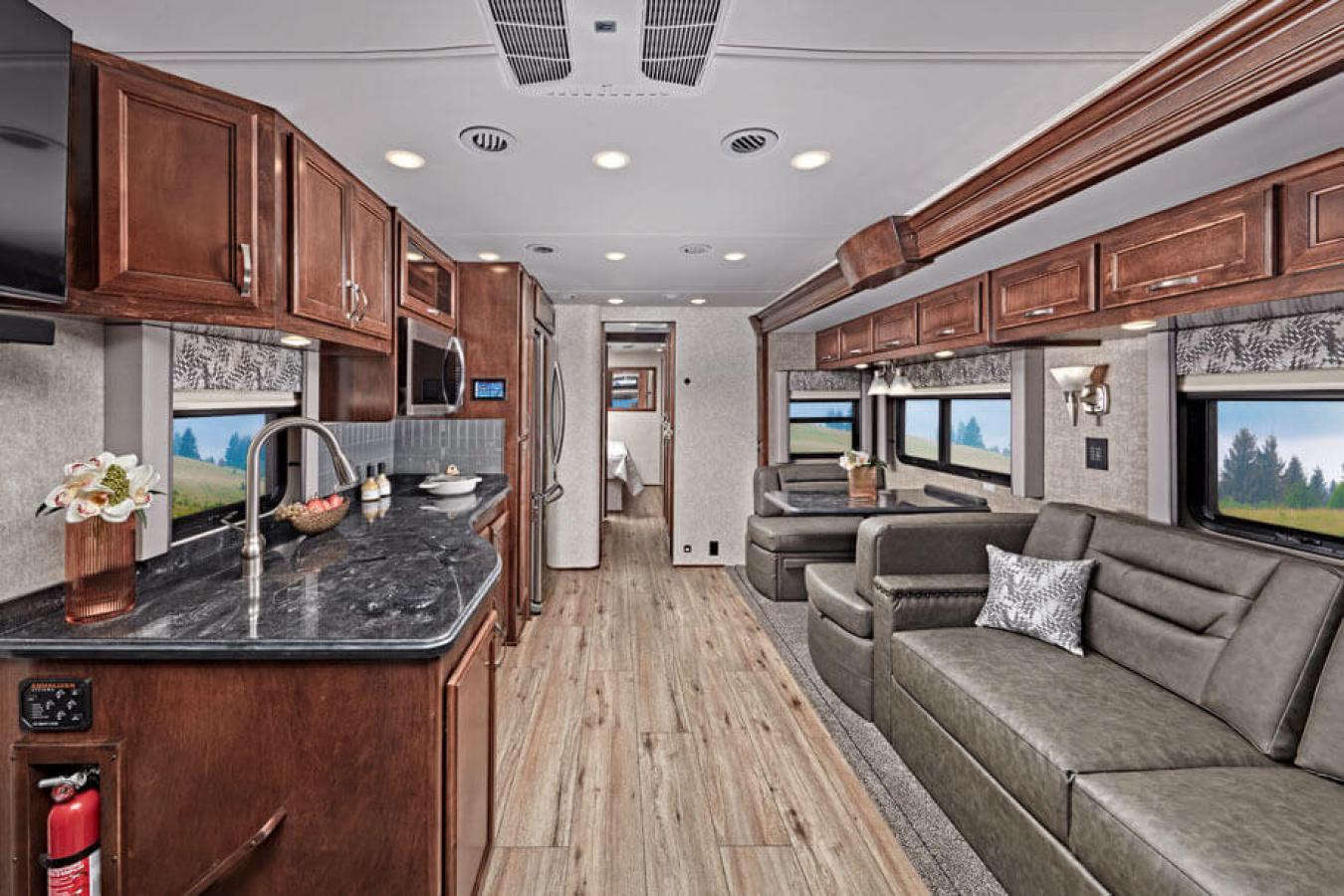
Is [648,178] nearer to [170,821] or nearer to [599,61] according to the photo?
[599,61]

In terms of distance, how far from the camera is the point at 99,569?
52.3 inches

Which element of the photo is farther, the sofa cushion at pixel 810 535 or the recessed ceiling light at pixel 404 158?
the sofa cushion at pixel 810 535

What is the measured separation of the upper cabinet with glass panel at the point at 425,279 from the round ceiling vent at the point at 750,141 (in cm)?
155

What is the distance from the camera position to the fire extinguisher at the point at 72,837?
1.19 meters

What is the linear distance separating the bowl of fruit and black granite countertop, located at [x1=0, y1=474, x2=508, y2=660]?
55 millimetres

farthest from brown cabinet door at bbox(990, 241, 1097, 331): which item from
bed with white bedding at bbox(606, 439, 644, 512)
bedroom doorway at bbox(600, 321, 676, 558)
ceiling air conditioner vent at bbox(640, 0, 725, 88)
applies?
bedroom doorway at bbox(600, 321, 676, 558)

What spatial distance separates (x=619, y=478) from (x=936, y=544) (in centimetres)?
560

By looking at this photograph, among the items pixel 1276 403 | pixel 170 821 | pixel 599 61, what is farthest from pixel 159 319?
pixel 1276 403

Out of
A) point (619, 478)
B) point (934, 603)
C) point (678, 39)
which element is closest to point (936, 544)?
point (934, 603)

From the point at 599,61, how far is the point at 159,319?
1280 millimetres

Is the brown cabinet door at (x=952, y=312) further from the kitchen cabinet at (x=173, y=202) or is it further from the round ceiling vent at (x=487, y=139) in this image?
the kitchen cabinet at (x=173, y=202)

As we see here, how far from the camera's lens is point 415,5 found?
1291 mm

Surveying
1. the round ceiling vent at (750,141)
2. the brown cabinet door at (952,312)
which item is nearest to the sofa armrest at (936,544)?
the brown cabinet door at (952,312)

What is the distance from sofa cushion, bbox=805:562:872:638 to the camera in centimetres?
274
